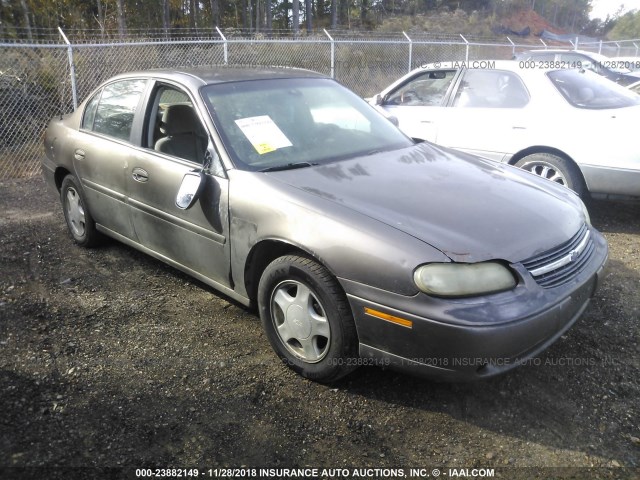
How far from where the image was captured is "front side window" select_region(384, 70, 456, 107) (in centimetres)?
627

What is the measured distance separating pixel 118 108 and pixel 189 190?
1.46m

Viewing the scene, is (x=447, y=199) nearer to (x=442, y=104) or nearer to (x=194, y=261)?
(x=194, y=261)

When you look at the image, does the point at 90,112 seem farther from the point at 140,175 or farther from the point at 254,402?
the point at 254,402

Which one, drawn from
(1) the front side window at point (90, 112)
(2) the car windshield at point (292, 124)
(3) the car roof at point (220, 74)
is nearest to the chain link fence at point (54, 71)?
(1) the front side window at point (90, 112)

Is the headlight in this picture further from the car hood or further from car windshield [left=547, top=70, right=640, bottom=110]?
car windshield [left=547, top=70, right=640, bottom=110]

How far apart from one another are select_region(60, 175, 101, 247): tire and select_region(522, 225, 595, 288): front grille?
361 centimetres

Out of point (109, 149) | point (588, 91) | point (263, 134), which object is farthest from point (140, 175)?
point (588, 91)

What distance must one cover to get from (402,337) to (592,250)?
1.37m

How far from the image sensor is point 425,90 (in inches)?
253

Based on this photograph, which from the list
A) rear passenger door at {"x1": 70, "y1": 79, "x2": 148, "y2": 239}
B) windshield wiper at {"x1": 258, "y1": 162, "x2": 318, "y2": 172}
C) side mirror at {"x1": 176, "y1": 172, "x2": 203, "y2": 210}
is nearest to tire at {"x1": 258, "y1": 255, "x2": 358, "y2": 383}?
windshield wiper at {"x1": 258, "y1": 162, "x2": 318, "y2": 172}

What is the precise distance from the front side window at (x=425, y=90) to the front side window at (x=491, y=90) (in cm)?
22

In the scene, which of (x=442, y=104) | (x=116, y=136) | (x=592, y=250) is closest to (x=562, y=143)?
(x=442, y=104)

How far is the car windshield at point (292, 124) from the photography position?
126 inches

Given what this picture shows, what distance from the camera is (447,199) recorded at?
9.26ft
